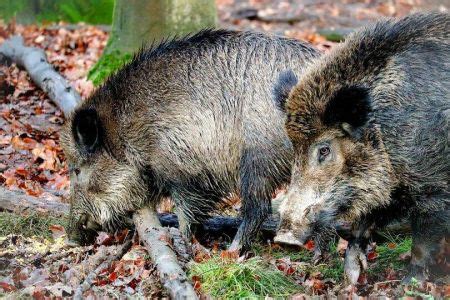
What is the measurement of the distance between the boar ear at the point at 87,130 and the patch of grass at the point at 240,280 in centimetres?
211

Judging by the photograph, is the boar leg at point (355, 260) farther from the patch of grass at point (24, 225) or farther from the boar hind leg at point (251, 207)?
the patch of grass at point (24, 225)

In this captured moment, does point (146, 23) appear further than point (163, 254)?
Yes

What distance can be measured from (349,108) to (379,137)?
1.13ft

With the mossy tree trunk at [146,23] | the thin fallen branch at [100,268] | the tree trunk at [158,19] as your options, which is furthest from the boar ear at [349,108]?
the tree trunk at [158,19]

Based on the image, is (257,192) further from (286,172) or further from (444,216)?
(444,216)

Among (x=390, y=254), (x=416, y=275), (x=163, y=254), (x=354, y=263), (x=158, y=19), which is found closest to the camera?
(x=416, y=275)

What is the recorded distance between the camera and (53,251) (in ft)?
24.8

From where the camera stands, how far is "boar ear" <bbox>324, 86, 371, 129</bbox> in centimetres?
633

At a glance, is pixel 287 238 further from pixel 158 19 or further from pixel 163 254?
pixel 158 19

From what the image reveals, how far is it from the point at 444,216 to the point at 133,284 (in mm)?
2513

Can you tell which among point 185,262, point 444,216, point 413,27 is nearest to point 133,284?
point 185,262

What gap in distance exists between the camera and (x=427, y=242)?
255 inches

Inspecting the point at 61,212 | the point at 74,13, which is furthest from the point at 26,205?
the point at 74,13

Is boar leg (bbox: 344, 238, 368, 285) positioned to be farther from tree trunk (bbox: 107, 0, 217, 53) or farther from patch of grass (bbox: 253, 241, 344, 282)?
tree trunk (bbox: 107, 0, 217, 53)
